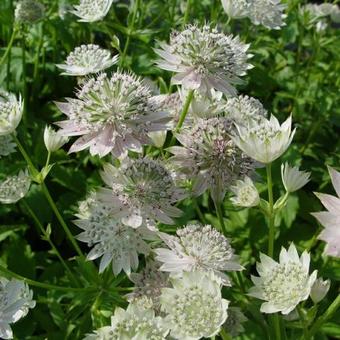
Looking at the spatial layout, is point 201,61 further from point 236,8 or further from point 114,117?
point 236,8

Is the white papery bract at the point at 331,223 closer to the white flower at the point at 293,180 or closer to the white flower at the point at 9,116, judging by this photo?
the white flower at the point at 293,180

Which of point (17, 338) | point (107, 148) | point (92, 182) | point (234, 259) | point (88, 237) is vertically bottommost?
point (17, 338)

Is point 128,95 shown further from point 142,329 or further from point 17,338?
point 17,338

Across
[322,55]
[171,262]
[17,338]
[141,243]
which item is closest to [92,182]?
[17,338]

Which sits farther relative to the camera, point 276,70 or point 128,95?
point 276,70

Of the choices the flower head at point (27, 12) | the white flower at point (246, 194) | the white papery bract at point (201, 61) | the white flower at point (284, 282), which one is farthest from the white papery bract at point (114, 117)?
the flower head at point (27, 12)

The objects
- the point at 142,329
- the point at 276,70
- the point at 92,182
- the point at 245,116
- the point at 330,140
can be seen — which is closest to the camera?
the point at 142,329

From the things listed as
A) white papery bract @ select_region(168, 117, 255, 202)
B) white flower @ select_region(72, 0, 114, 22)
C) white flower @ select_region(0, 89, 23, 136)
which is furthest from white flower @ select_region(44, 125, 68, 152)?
white flower @ select_region(72, 0, 114, 22)
